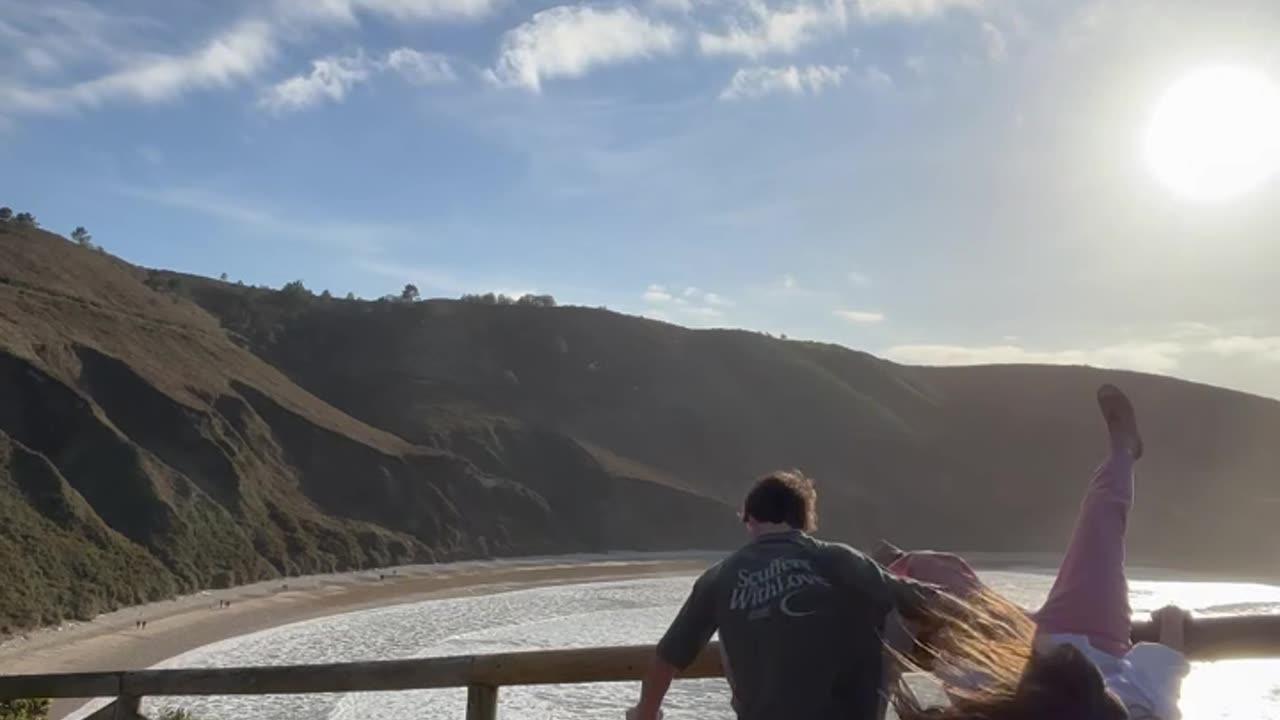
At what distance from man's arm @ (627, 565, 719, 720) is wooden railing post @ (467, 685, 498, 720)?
49 cm

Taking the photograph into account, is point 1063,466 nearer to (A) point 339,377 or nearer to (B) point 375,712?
(A) point 339,377

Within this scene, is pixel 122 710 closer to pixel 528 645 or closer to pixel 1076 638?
pixel 1076 638

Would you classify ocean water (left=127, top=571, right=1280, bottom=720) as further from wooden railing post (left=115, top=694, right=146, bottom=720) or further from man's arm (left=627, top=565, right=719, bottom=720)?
wooden railing post (left=115, top=694, right=146, bottom=720)

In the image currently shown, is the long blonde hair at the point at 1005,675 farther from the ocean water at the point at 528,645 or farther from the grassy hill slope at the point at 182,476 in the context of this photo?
the grassy hill slope at the point at 182,476


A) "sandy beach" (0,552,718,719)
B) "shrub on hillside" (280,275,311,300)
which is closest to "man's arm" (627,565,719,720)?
"sandy beach" (0,552,718,719)

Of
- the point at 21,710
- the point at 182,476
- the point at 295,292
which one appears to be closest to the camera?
the point at 21,710

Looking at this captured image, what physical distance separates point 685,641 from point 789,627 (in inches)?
9.9

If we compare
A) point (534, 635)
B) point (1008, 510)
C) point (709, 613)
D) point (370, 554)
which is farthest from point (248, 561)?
point (1008, 510)

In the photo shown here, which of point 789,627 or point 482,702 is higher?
point 789,627

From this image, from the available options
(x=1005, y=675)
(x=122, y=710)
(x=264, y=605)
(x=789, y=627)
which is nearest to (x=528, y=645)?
(x=264, y=605)

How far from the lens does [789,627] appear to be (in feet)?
7.57

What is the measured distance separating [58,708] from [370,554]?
23.3 metres

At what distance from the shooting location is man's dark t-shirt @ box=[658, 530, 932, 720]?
2.26 meters

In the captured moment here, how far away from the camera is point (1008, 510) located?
Result: 66750mm
